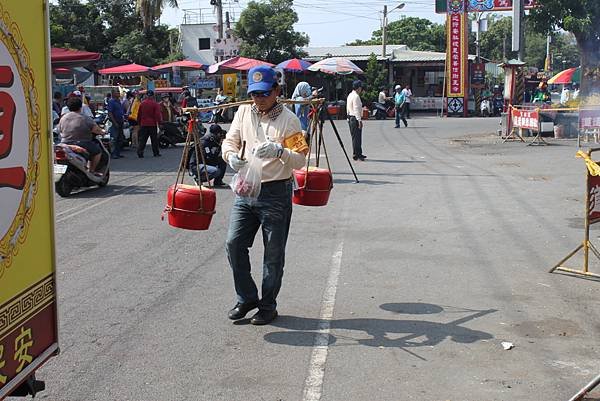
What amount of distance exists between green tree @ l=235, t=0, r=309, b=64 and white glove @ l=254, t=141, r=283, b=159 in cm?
3957

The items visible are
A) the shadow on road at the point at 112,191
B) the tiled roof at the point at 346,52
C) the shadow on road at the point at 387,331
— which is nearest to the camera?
the shadow on road at the point at 387,331

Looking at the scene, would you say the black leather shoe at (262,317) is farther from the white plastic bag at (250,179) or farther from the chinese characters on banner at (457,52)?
the chinese characters on banner at (457,52)

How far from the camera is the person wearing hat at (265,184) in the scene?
5.58 metres

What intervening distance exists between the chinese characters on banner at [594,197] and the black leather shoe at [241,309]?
11.6ft

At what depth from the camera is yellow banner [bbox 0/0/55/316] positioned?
9.35 feet

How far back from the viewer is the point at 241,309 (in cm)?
589

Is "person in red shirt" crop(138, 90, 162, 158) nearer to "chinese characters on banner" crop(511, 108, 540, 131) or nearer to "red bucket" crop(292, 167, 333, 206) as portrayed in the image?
"chinese characters on banner" crop(511, 108, 540, 131)

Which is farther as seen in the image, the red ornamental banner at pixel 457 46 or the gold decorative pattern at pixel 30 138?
the red ornamental banner at pixel 457 46

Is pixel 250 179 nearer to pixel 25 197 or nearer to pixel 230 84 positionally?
pixel 25 197

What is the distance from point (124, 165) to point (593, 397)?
575 inches

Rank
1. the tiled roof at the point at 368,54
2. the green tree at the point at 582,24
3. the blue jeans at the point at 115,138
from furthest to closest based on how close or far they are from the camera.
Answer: the tiled roof at the point at 368,54 → the green tree at the point at 582,24 → the blue jeans at the point at 115,138

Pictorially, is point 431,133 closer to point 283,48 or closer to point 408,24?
point 283,48

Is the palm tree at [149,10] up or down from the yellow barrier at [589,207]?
up

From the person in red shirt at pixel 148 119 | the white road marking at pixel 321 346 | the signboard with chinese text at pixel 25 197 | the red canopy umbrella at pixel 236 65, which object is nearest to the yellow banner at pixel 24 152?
the signboard with chinese text at pixel 25 197
